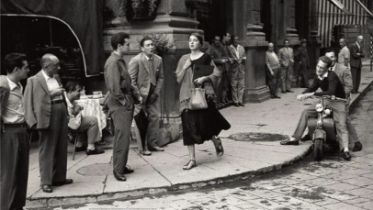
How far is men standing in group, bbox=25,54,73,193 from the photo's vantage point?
20.2 feet

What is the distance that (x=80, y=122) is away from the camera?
8258 millimetres

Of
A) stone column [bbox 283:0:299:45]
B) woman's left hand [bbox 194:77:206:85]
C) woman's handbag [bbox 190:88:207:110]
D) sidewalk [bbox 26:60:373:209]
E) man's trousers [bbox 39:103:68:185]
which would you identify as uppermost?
stone column [bbox 283:0:299:45]

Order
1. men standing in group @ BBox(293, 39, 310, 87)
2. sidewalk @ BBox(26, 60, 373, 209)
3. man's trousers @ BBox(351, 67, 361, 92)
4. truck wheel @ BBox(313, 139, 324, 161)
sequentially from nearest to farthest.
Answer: sidewalk @ BBox(26, 60, 373, 209) < truck wheel @ BBox(313, 139, 324, 161) < man's trousers @ BBox(351, 67, 361, 92) < men standing in group @ BBox(293, 39, 310, 87)

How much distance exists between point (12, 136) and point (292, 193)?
139 inches

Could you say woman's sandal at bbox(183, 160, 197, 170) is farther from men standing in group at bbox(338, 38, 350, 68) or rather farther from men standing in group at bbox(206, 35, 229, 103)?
men standing in group at bbox(338, 38, 350, 68)

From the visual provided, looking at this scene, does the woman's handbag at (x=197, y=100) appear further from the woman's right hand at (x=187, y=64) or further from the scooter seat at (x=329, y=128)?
the scooter seat at (x=329, y=128)

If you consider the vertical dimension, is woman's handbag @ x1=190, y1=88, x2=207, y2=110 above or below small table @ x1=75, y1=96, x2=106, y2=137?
above

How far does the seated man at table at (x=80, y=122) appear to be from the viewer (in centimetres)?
811

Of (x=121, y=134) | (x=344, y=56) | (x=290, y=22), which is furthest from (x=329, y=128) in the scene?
(x=290, y=22)

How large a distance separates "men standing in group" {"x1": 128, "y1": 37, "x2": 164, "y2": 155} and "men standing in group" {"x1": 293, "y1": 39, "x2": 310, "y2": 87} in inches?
430

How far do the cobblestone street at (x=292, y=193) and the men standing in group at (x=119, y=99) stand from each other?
30.2 inches

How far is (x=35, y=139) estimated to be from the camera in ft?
30.9

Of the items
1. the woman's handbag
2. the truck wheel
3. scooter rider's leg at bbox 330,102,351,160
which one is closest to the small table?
the woman's handbag

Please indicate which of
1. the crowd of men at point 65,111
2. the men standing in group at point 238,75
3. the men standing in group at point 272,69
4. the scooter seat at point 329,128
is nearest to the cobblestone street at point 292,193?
the scooter seat at point 329,128
